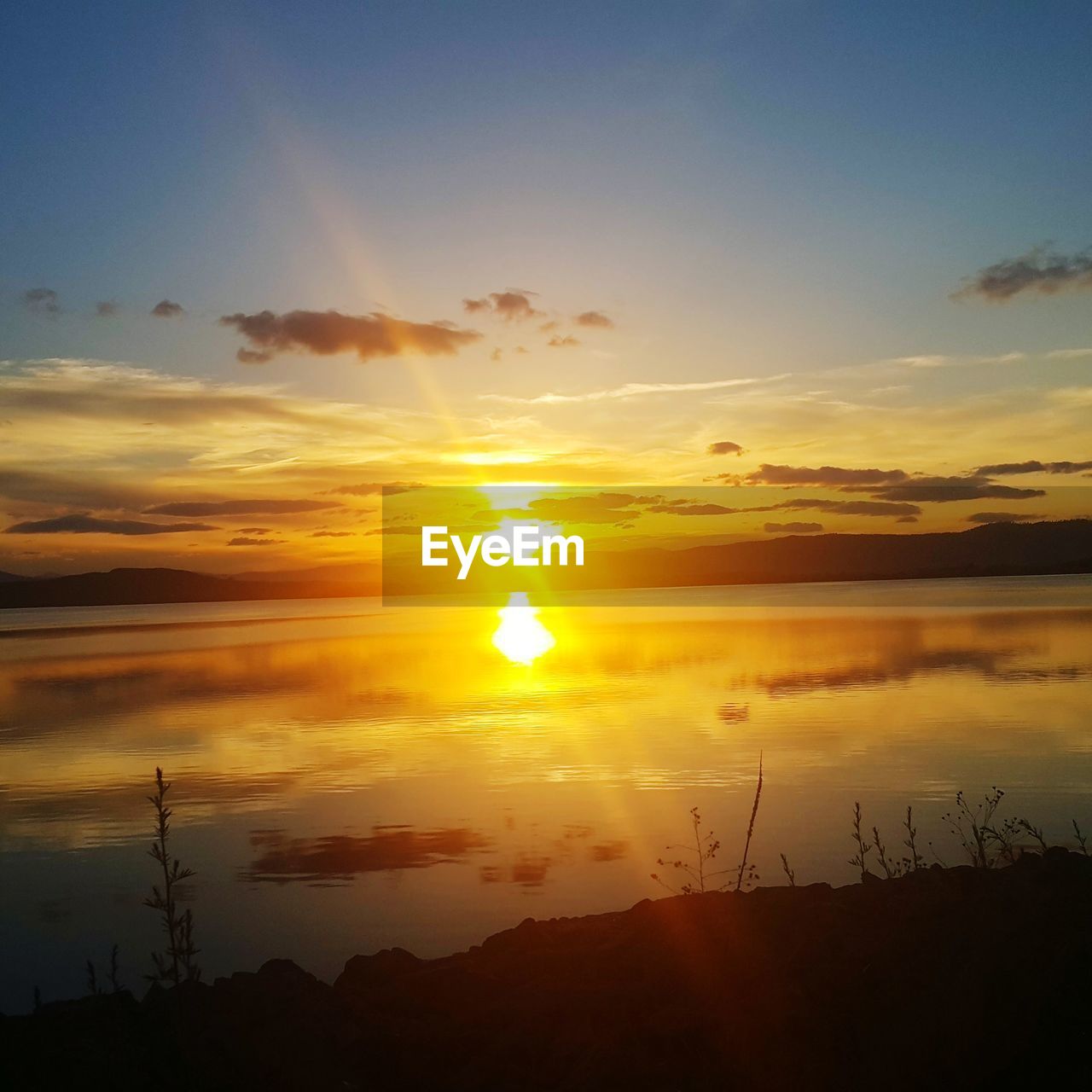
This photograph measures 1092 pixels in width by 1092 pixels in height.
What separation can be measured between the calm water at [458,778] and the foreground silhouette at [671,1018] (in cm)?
247

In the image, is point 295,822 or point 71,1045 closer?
point 71,1045

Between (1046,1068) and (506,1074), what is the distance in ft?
9.59

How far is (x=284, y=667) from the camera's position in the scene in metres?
39.8

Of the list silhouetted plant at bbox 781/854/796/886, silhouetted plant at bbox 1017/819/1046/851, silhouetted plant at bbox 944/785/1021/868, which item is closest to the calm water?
silhouetted plant at bbox 781/854/796/886

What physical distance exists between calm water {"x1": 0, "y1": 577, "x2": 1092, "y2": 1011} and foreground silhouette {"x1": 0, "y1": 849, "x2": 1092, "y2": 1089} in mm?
2471

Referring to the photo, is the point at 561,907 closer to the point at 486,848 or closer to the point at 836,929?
the point at 486,848

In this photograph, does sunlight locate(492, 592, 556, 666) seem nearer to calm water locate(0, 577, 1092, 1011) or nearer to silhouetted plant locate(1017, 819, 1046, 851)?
calm water locate(0, 577, 1092, 1011)

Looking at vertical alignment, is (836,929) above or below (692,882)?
above

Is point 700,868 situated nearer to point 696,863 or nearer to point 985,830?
point 696,863

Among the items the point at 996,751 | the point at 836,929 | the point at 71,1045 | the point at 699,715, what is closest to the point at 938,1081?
→ the point at 836,929

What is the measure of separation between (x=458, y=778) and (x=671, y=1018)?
10.9 meters

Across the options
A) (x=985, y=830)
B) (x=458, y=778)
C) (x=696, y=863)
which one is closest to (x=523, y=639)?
(x=458, y=778)

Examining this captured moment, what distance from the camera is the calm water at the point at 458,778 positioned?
10.9 m

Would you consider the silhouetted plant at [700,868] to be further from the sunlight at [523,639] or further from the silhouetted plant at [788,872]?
the sunlight at [523,639]
